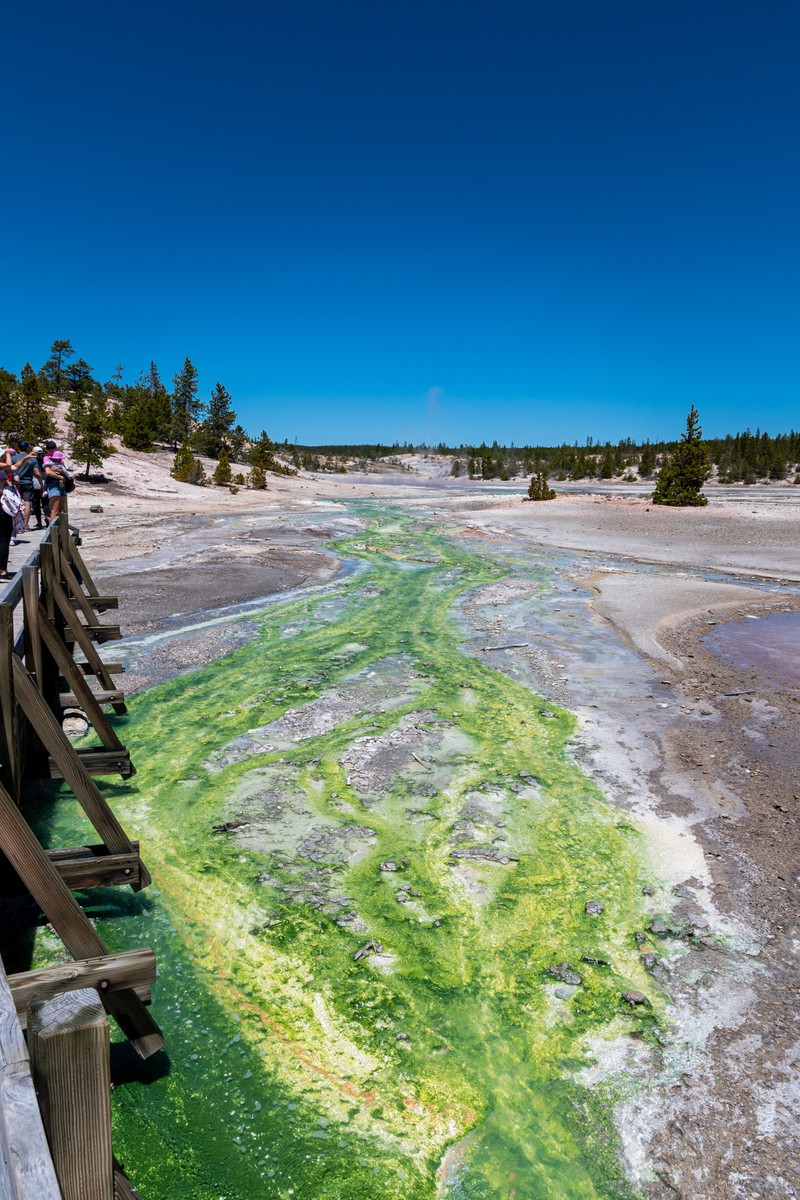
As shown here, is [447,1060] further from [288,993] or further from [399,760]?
[399,760]

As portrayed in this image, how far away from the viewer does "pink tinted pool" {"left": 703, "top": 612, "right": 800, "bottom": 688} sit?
30.2 feet

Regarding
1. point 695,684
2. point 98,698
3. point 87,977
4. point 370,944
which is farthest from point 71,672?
point 695,684

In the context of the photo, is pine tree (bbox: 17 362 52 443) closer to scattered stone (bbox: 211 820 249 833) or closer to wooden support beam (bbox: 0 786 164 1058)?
scattered stone (bbox: 211 820 249 833)

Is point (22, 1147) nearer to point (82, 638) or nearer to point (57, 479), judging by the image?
point (82, 638)

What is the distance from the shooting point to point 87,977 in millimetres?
2617

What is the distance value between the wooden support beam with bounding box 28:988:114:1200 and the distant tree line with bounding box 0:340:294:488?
3507cm

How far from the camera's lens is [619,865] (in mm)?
4770

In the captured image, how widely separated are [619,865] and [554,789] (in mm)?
1106

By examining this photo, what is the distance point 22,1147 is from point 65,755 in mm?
2914

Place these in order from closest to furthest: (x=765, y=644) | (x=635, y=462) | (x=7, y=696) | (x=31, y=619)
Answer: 1. (x=7, y=696)
2. (x=31, y=619)
3. (x=765, y=644)
4. (x=635, y=462)

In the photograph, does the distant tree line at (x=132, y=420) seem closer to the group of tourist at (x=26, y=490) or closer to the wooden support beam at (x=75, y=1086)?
the group of tourist at (x=26, y=490)

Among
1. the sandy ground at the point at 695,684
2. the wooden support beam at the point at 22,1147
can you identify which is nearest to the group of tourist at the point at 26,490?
the sandy ground at the point at 695,684

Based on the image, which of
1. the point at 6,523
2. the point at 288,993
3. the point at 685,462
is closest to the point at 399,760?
the point at 288,993

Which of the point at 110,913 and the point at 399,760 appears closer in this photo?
the point at 110,913
